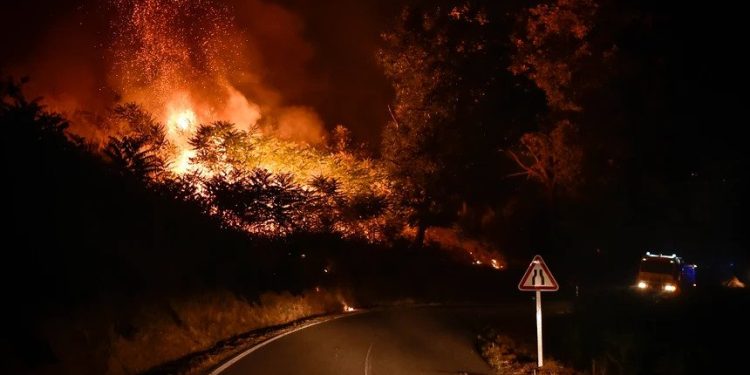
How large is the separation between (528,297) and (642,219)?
31.7 ft

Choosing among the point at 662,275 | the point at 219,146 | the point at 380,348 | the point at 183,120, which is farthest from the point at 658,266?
the point at 183,120

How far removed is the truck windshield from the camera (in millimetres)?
29750

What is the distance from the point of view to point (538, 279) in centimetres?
1319

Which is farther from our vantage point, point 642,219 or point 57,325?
point 642,219

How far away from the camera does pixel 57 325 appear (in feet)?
36.5

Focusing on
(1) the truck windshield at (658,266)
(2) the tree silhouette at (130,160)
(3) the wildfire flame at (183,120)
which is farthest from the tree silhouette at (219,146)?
(1) the truck windshield at (658,266)

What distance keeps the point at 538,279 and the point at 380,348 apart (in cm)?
407

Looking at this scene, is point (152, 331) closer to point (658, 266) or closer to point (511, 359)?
point (511, 359)

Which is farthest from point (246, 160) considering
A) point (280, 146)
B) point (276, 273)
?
point (276, 273)

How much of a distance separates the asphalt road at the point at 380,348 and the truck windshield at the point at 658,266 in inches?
409

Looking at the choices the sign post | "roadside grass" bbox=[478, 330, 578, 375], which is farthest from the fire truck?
the sign post

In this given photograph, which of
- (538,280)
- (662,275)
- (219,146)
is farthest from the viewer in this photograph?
(219,146)

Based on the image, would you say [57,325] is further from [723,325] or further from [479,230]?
[479,230]

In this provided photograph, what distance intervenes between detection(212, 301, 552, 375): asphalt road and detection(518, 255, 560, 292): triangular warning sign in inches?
73.6
